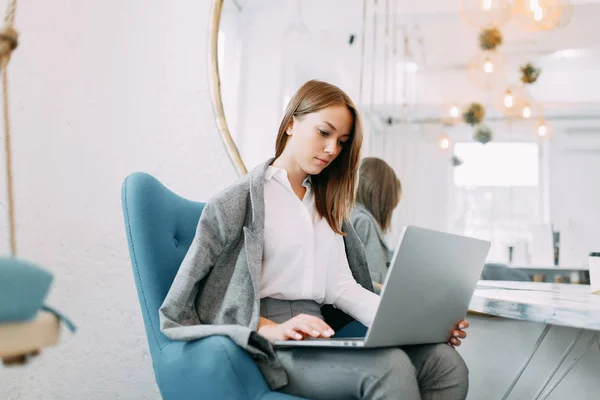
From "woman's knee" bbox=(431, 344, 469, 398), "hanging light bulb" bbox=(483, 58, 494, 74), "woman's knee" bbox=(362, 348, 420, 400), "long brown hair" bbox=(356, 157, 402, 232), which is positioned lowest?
"woman's knee" bbox=(431, 344, 469, 398)

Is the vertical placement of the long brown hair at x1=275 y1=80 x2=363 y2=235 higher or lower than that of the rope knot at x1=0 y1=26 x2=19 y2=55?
lower

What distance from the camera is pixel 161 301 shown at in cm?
116

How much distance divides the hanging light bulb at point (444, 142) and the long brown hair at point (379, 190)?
164mm

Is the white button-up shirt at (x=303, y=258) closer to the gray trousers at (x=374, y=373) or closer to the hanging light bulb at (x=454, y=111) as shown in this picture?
the gray trousers at (x=374, y=373)

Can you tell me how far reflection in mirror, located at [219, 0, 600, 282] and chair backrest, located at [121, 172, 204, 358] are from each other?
62cm

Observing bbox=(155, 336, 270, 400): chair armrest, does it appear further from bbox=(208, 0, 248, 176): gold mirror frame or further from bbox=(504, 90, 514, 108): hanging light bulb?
bbox=(504, 90, 514, 108): hanging light bulb

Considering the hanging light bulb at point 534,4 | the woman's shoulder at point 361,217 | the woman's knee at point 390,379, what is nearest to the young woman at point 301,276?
the woman's knee at point 390,379

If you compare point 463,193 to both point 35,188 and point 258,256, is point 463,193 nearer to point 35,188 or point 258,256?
point 258,256

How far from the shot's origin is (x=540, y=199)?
5.37ft

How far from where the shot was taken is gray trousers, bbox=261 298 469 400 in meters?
0.96

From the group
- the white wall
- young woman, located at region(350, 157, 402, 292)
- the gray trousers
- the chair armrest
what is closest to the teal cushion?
the chair armrest

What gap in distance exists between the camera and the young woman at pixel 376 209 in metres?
1.72

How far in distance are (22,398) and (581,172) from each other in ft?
6.01

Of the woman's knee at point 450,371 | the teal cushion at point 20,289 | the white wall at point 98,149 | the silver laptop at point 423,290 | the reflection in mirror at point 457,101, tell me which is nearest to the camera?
the teal cushion at point 20,289
